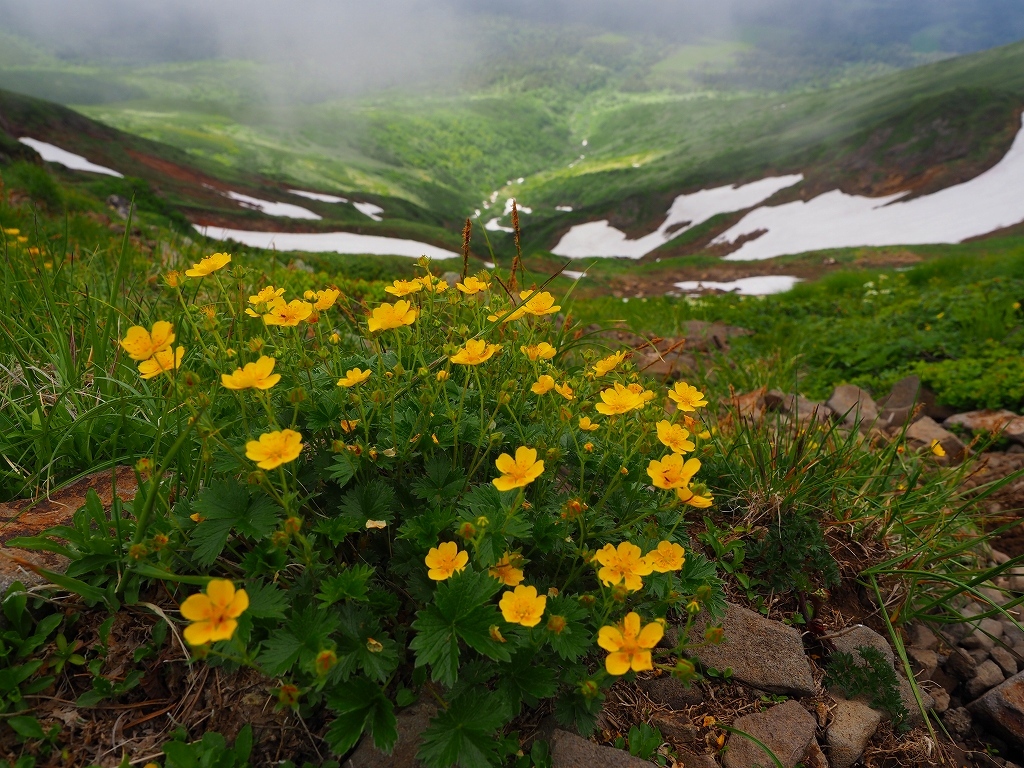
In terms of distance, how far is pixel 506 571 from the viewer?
4.38 feet

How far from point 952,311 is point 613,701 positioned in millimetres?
7546

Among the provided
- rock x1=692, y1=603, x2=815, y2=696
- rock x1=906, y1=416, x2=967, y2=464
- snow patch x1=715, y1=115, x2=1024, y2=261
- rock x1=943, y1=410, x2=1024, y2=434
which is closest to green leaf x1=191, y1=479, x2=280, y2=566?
rock x1=692, y1=603, x2=815, y2=696

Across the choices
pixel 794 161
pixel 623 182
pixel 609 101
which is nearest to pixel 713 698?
pixel 794 161

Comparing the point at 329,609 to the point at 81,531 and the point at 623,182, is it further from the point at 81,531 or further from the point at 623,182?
the point at 623,182

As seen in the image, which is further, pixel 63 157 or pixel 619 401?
pixel 63 157

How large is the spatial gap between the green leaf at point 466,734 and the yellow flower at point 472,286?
127 centimetres

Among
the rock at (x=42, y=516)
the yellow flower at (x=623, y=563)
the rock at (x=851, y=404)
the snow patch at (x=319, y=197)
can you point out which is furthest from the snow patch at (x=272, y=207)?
the yellow flower at (x=623, y=563)

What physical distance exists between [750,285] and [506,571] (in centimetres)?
1933

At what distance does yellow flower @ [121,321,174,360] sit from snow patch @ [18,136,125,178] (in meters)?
26.8

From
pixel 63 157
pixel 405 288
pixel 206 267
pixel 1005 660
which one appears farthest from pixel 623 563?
pixel 63 157

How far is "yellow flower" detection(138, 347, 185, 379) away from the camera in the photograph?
136 centimetres

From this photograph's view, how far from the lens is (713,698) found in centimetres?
172

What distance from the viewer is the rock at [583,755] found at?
140cm

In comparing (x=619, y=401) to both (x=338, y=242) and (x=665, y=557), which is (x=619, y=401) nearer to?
(x=665, y=557)
